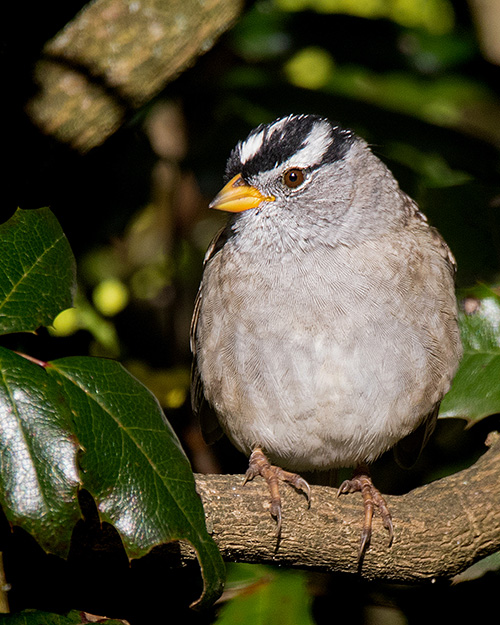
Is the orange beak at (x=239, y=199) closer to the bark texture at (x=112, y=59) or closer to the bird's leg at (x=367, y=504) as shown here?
the bark texture at (x=112, y=59)

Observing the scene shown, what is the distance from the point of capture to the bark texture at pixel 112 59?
287cm

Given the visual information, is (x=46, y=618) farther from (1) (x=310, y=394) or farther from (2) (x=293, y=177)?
(2) (x=293, y=177)

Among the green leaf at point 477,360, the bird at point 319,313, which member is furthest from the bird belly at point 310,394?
the green leaf at point 477,360

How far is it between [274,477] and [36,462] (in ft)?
3.61

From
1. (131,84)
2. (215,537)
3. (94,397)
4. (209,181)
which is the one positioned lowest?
(215,537)

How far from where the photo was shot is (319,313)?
2.57 meters

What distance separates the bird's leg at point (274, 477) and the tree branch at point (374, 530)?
24 mm

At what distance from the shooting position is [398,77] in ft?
12.7

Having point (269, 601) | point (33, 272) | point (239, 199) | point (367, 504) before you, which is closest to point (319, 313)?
point (239, 199)

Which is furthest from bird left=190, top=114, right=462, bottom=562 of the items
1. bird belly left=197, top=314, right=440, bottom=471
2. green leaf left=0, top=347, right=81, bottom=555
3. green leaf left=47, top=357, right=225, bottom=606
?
green leaf left=0, top=347, right=81, bottom=555

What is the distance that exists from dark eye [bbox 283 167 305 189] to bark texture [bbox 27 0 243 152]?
2.20 ft

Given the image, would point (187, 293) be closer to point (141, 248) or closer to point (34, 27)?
point (141, 248)

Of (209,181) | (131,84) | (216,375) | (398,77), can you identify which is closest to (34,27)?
(131,84)

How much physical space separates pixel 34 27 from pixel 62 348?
1246 millimetres
